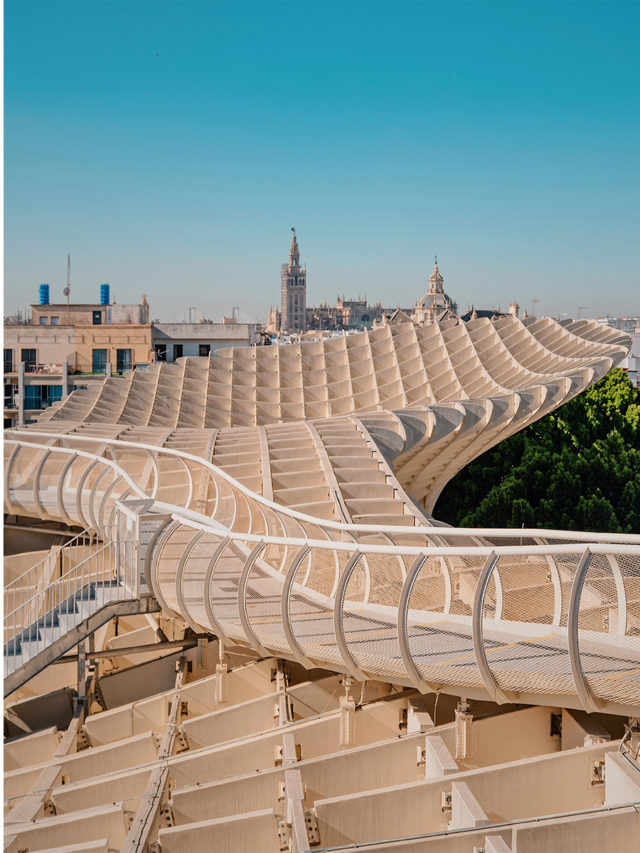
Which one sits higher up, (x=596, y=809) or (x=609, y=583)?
(x=609, y=583)

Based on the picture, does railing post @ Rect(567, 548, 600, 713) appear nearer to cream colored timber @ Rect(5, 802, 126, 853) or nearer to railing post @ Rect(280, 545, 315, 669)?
railing post @ Rect(280, 545, 315, 669)

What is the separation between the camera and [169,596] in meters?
12.8

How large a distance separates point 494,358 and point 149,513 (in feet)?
97.3

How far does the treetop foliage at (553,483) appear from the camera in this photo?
131 feet

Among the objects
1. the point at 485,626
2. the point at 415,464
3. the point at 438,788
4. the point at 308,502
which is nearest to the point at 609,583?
the point at 485,626

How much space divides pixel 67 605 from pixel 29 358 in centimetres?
5309

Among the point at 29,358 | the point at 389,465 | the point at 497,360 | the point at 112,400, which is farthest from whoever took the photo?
the point at 29,358

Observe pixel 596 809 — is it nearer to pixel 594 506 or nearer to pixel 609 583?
pixel 609 583

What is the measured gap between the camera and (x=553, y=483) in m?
41.0

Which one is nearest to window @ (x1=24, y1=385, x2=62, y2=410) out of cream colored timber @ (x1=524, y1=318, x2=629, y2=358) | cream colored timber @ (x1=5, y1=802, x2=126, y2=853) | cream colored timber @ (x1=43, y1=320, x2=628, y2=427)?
cream colored timber @ (x1=43, y1=320, x2=628, y2=427)

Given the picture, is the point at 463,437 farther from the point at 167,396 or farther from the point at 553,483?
the point at 167,396

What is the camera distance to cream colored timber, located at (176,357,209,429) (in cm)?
3772

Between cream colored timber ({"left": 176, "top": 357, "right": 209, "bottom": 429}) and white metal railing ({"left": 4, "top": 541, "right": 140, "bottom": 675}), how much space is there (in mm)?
23694

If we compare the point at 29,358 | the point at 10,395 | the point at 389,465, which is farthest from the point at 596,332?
the point at 29,358
